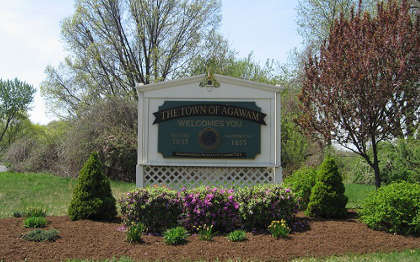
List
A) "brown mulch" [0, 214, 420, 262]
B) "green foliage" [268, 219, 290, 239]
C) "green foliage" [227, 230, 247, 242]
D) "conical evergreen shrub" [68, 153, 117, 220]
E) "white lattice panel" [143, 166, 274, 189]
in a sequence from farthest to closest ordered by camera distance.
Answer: "white lattice panel" [143, 166, 274, 189] < "conical evergreen shrub" [68, 153, 117, 220] < "green foliage" [268, 219, 290, 239] < "green foliage" [227, 230, 247, 242] < "brown mulch" [0, 214, 420, 262]

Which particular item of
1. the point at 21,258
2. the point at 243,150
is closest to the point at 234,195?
the point at 243,150

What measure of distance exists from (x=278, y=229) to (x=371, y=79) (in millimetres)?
4310

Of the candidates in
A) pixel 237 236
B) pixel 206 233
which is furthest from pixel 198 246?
pixel 237 236

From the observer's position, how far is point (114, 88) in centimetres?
2278

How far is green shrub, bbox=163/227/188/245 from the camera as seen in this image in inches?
234

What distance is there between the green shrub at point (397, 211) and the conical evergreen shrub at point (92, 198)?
16.9 feet

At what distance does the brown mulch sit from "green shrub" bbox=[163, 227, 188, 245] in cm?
11

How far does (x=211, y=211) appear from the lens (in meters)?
6.75

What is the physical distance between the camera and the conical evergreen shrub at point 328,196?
757cm

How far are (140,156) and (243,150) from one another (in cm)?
244

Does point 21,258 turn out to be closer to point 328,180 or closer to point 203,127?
point 203,127

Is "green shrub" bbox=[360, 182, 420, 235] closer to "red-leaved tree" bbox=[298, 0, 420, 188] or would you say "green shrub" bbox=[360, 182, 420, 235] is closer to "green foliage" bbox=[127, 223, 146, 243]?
"red-leaved tree" bbox=[298, 0, 420, 188]

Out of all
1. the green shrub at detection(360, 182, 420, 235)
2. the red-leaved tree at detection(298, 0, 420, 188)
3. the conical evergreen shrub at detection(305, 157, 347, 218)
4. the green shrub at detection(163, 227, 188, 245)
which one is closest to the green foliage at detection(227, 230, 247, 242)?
the green shrub at detection(163, 227, 188, 245)

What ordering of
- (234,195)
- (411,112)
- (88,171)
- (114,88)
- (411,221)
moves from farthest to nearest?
(114,88), (411,112), (88,171), (234,195), (411,221)
